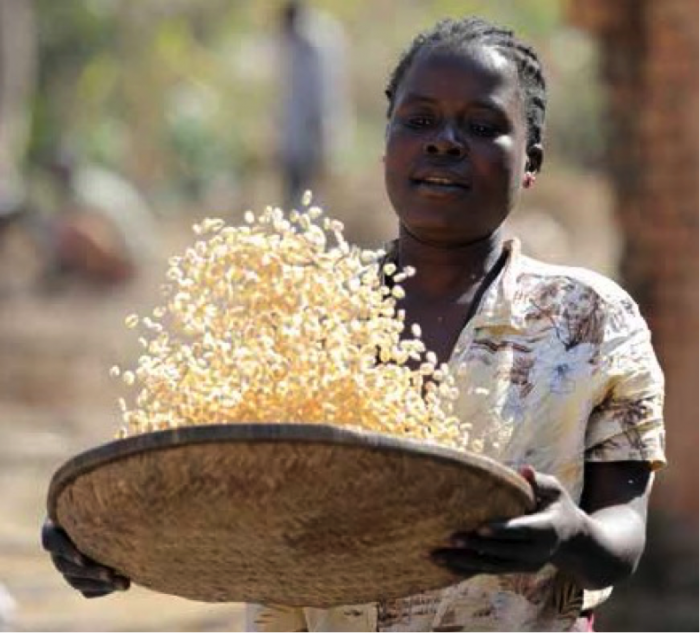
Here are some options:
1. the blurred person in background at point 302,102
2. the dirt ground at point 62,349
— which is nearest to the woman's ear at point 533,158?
the dirt ground at point 62,349

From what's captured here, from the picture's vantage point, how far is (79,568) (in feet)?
10.4

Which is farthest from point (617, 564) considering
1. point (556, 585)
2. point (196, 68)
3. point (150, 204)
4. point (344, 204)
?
point (196, 68)

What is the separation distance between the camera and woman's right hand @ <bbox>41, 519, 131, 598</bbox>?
316 cm

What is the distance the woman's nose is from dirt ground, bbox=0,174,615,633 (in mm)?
8274

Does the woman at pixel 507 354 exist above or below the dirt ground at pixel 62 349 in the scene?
below

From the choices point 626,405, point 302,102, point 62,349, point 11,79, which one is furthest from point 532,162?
point 11,79

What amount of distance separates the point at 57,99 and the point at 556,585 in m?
23.6

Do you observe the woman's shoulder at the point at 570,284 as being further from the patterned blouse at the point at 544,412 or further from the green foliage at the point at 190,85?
the green foliage at the point at 190,85

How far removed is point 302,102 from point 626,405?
1453 centimetres

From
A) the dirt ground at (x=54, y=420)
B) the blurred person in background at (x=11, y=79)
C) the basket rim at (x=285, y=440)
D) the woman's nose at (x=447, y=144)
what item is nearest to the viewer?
the basket rim at (x=285, y=440)

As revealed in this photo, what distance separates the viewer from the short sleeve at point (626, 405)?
3295mm

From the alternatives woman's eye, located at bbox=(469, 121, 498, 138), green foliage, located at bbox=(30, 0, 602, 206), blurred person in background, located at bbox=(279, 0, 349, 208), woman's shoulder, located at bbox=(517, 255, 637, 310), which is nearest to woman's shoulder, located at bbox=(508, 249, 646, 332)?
woman's shoulder, located at bbox=(517, 255, 637, 310)

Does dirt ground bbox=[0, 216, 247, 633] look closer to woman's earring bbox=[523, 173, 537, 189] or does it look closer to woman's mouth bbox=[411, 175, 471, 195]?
woman's earring bbox=[523, 173, 537, 189]

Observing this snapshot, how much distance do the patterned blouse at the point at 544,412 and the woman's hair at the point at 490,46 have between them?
292 millimetres
